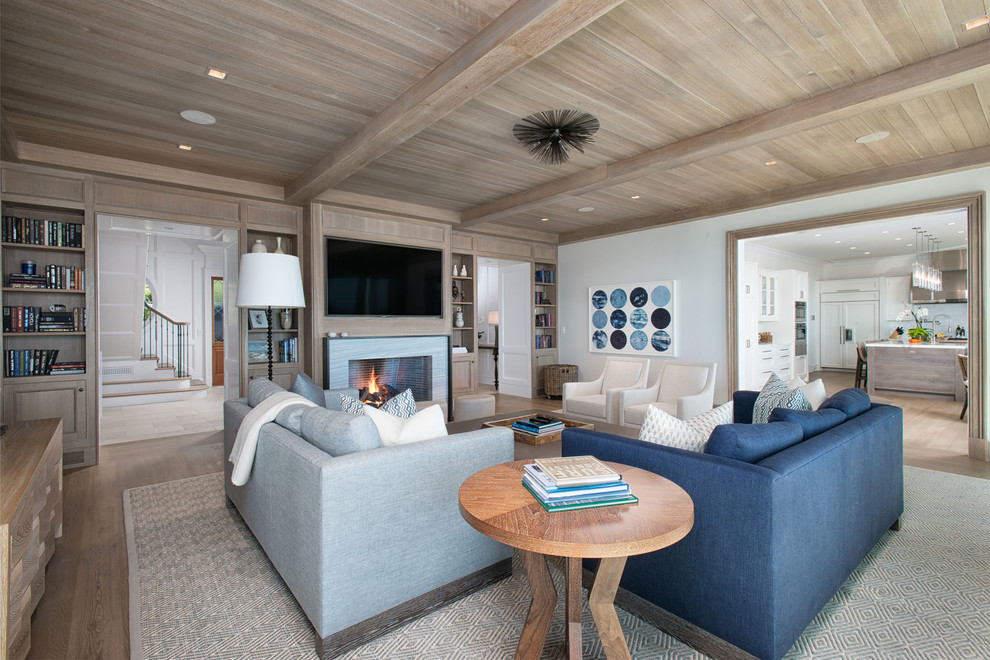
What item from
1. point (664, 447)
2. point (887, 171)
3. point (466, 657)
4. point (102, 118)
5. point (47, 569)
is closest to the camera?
point (466, 657)

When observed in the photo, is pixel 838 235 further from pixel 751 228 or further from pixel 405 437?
pixel 405 437

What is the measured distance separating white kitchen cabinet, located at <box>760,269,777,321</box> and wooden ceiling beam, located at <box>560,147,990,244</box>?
2.77 metres

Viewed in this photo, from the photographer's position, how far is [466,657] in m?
1.64

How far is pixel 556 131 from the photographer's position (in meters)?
3.41

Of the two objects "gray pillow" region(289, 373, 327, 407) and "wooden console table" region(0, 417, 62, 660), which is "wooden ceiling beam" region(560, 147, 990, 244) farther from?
"wooden console table" region(0, 417, 62, 660)

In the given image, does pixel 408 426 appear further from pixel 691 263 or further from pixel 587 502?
pixel 691 263

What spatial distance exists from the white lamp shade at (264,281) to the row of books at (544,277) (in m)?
4.53

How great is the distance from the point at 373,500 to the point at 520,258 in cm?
585

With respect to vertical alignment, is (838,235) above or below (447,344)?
above

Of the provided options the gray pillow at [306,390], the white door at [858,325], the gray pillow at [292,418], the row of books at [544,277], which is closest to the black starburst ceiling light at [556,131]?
the gray pillow at [306,390]

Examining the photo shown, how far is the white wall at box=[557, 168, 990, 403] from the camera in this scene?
4.48m

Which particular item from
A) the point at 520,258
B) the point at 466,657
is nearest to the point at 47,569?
the point at 466,657

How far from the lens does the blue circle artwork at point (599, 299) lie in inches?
276

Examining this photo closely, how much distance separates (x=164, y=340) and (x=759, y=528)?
9.64 meters
